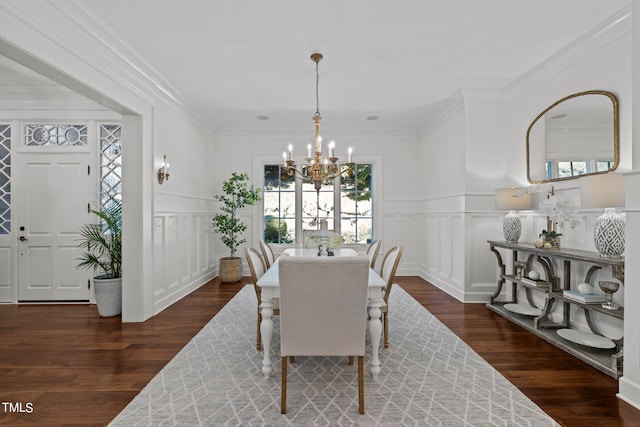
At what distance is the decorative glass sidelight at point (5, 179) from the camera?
3912 mm

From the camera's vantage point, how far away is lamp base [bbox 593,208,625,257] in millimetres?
2273

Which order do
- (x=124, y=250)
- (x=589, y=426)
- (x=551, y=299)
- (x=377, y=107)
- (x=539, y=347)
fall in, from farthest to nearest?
(x=377, y=107) < (x=124, y=250) < (x=551, y=299) < (x=539, y=347) < (x=589, y=426)

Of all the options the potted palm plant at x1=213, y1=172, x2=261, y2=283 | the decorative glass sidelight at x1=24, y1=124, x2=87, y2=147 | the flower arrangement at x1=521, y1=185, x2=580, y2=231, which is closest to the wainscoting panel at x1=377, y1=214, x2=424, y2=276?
the potted palm plant at x1=213, y1=172, x2=261, y2=283

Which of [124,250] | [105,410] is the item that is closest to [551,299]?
[105,410]

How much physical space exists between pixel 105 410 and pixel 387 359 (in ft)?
6.35

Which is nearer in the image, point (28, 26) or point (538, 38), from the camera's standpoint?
point (28, 26)

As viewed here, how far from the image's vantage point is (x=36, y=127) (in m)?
3.95

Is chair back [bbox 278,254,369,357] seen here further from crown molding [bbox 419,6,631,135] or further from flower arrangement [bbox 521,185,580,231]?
crown molding [bbox 419,6,631,135]

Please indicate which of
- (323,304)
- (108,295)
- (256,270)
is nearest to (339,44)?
(256,270)

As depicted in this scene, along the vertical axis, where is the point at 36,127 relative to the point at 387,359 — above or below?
above

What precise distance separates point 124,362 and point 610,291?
3781 millimetres

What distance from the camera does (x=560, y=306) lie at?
121 inches

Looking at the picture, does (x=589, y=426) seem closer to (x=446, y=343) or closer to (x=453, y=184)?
(x=446, y=343)

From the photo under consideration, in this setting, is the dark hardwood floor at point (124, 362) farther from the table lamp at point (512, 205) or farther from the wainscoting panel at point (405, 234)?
the wainscoting panel at point (405, 234)
